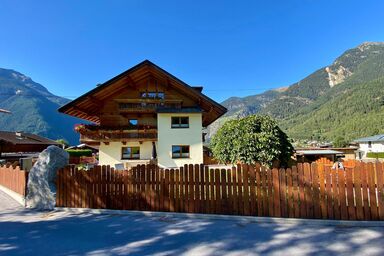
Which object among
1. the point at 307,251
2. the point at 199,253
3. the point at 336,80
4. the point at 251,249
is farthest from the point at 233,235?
the point at 336,80

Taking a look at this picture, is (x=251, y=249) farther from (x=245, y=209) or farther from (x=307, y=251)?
(x=245, y=209)

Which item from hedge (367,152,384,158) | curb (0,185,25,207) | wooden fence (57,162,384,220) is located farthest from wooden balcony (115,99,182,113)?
hedge (367,152,384,158)

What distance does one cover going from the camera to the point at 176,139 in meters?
20.7

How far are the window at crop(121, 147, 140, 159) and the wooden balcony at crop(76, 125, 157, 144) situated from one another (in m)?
1.83

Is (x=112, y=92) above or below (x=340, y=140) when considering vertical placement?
above

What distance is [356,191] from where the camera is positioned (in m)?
4.91

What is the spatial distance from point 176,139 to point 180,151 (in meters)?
1.11

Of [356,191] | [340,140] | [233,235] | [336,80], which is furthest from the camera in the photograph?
[336,80]

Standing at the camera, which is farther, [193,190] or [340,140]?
[340,140]

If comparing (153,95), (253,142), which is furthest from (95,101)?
(253,142)

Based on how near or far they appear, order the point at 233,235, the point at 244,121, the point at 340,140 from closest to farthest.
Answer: the point at 233,235, the point at 244,121, the point at 340,140

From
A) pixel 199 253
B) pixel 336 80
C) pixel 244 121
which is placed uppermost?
pixel 336 80

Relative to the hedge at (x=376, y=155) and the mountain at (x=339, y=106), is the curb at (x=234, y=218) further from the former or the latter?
the hedge at (x=376, y=155)

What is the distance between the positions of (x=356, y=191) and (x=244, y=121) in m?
6.55
